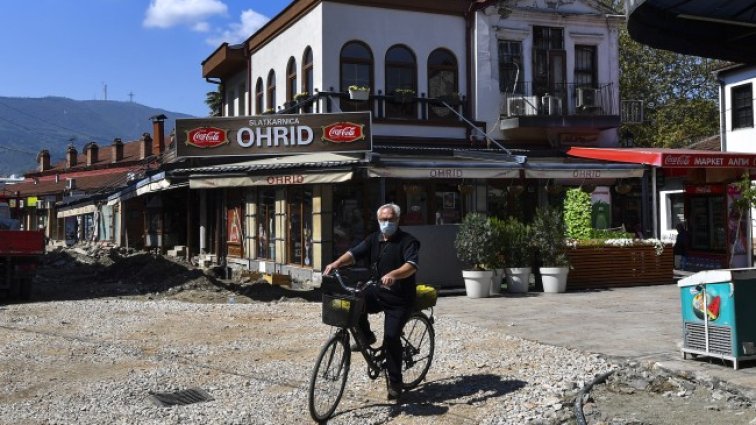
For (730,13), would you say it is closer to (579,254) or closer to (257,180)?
(579,254)

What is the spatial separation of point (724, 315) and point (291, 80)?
1615cm

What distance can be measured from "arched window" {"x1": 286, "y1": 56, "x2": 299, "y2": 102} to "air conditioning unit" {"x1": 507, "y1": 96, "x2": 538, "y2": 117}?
20.6 feet

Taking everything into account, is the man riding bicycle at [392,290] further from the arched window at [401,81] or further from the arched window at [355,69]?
the arched window at [401,81]

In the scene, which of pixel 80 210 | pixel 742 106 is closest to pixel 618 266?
pixel 742 106

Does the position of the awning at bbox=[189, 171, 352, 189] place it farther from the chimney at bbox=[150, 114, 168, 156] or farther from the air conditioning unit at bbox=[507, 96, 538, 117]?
the chimney at bbox=[150, 114, 168, 156]

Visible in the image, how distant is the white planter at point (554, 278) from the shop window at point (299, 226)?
6.11 metres

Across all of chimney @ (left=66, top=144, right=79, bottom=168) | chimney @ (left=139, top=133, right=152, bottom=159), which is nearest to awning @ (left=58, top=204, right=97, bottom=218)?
chimney @ (left=139, top=133, right=152, bottom=159)

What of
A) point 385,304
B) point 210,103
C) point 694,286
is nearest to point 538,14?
point 694,286

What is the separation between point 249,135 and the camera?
1834 centimetres

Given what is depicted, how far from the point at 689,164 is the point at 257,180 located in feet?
32.7

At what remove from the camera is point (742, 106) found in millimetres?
27344

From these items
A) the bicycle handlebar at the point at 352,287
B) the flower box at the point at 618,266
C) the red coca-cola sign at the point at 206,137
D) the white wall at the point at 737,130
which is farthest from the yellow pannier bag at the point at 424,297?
the white wall at the point at 737,130

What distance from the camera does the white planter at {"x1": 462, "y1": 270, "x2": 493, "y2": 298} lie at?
14.3m

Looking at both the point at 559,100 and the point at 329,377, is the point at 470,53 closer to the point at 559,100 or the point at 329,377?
the point at 559,100
